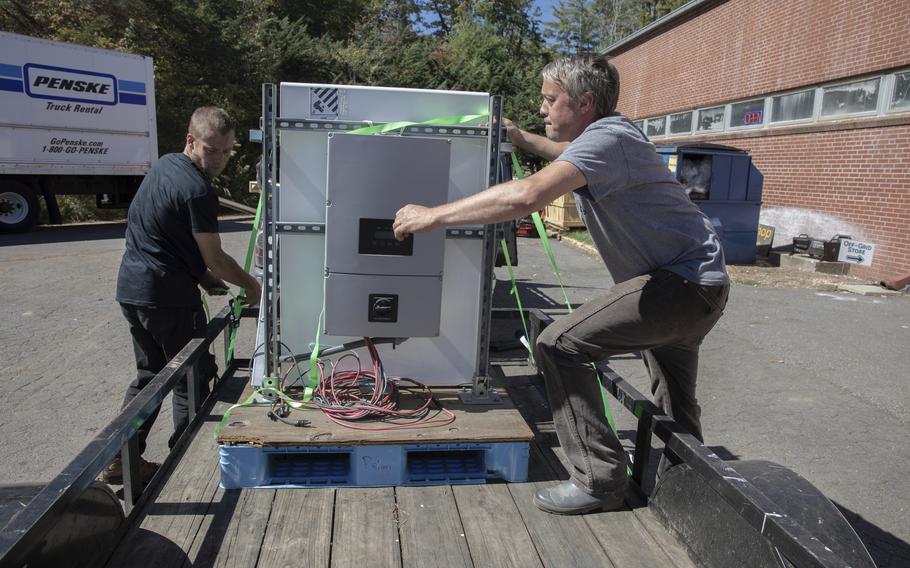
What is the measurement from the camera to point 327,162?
9.50ft

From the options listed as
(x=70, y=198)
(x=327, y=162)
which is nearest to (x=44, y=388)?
(x=327, y=162)

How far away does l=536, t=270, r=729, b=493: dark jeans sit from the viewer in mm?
2467

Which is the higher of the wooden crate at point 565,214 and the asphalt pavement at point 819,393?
the wooden crate at point 565,214

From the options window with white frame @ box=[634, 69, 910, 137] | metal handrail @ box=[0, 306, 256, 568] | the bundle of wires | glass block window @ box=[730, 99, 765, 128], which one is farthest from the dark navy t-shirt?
glass block window @ box=[730, 99, 765, 128]

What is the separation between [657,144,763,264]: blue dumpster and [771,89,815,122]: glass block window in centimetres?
166

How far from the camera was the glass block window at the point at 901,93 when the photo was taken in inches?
403

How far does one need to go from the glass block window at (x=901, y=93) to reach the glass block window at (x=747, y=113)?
137 inches

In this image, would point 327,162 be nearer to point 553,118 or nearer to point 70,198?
point 553,118

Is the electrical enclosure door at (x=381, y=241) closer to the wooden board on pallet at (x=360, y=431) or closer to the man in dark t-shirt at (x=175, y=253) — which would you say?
the wooden board on pallet at (x=360, y=431)

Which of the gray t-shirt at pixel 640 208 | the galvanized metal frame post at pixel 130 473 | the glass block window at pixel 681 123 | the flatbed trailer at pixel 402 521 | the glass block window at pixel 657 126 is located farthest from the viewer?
the glass block window at pixel 657 126

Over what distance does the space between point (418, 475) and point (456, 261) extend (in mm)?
1059

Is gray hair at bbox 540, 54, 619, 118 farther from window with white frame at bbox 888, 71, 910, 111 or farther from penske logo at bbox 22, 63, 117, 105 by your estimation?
penske logo at bbox 22, 63, 117, 105

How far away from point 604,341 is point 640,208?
1.80ft

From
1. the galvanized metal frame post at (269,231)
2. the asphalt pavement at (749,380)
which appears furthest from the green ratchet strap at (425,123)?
the asphalt pavement at (749,380)
